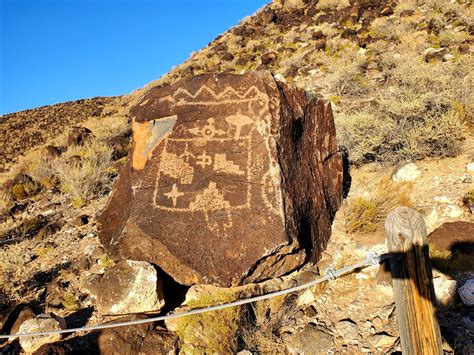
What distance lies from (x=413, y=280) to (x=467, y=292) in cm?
132

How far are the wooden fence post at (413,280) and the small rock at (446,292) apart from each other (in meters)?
1.08

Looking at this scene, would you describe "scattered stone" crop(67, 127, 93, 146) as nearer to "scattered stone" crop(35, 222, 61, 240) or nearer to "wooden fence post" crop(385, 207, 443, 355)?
"scattered stone" crop(35, 222, 61, 240)

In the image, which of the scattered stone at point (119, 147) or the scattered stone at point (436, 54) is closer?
the scattered stone at point (436, 54)

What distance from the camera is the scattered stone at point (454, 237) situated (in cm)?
321

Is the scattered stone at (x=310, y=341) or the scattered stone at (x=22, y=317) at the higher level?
the scattered stone at (x=22, y=317)

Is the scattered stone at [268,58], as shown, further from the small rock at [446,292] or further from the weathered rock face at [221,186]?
the small rock at [446,292]

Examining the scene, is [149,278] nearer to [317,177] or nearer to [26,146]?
[317,177]

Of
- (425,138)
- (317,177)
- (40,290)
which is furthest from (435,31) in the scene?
(40,290)

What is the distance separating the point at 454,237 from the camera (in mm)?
3320

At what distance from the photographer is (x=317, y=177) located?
397 cm

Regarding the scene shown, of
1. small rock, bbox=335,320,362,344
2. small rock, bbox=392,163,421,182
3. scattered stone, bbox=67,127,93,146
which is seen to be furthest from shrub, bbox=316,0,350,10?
small rock, bbox=335,320,362,344

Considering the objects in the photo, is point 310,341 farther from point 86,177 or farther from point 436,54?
point 436,54

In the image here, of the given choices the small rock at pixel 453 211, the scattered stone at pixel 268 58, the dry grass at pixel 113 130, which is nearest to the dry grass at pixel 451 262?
the small rock at pixel 453 211

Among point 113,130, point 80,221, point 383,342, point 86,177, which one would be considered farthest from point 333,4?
point 383,342
